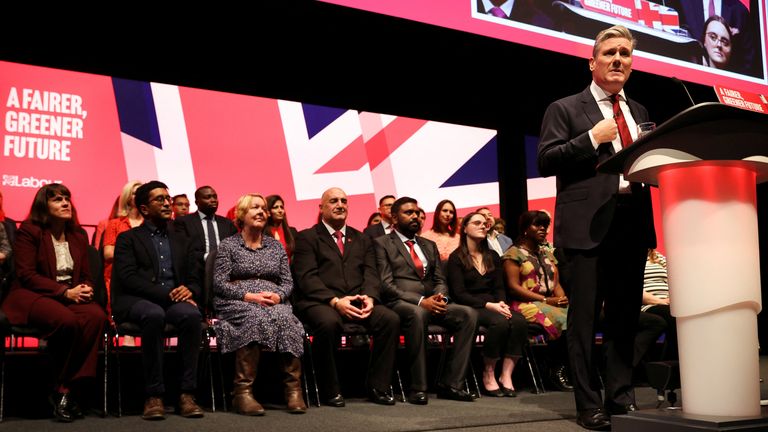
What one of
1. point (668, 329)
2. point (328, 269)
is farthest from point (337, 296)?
point (668, 329)

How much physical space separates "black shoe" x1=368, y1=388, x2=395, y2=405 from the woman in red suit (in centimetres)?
142

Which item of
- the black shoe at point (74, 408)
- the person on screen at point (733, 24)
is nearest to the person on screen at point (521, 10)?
the person on screen at point (733, 24)

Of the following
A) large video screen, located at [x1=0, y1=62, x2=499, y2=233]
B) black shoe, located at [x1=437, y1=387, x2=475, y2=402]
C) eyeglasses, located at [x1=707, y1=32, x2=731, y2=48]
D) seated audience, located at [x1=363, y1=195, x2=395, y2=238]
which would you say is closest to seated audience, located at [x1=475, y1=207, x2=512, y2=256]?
seated audience, located at [x1=363, y1=195, x2=395, y2=238]

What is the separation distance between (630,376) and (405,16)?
2.99 metres

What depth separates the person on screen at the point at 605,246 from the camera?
2523mm

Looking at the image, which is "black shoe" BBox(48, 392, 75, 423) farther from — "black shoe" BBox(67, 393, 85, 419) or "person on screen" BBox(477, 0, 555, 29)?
"person on screen" BBox(477, 0, 555, 29)

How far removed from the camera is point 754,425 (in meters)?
1.65

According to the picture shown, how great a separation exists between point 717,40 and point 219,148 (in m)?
4.19

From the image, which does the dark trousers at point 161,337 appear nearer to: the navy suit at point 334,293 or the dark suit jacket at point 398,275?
the navy suit at point 334,293

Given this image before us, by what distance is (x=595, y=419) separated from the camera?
2449mm

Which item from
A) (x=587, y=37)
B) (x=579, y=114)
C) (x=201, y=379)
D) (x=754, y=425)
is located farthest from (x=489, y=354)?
(x=754, y=425)

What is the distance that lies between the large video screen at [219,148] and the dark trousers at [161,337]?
2.10m

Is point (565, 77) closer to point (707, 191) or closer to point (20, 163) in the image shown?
point (20, 163)

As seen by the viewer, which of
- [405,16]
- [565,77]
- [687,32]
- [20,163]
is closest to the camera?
[405,16]
